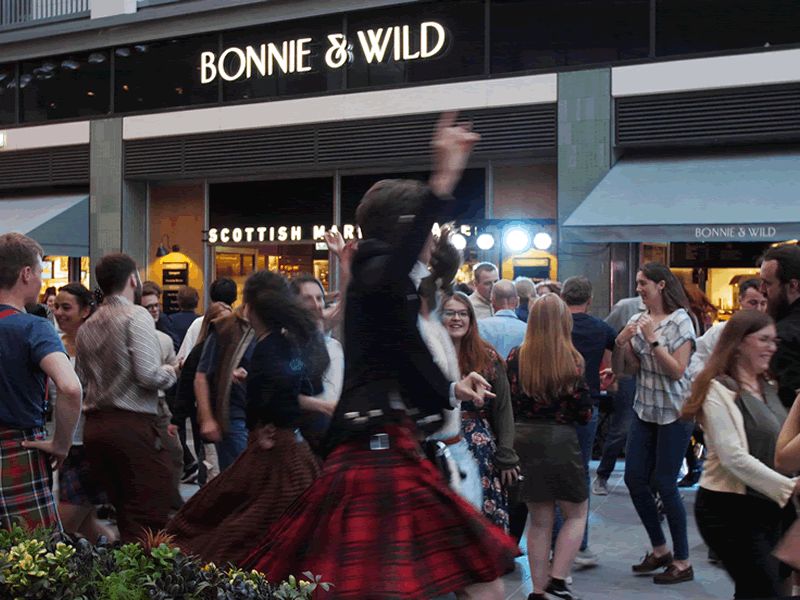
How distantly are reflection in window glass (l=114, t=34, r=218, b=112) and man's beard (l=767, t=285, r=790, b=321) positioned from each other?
590 inches

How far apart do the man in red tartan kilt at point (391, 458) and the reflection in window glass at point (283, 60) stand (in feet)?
49.2

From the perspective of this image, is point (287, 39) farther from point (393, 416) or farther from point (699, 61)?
point (393, 416)

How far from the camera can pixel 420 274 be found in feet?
12.1

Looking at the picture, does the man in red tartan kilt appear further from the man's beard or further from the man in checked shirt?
the man's beard

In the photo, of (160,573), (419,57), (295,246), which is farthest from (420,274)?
(295,246)

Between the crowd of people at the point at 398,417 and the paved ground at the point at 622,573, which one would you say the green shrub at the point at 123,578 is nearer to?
the crowd of people at the point at 398,417

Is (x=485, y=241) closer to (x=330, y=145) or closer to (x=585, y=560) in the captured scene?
(x=330, y=145)

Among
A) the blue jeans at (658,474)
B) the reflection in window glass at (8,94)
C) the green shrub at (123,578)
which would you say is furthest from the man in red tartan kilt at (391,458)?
the reflection in window glass at (8,94)

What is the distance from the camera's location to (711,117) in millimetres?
14906

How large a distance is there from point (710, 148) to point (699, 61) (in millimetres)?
1316

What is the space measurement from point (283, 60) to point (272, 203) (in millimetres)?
2534

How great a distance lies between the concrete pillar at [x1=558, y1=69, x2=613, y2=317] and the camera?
611 inches


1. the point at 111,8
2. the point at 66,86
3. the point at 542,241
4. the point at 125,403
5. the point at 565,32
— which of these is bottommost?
the point at 125,403

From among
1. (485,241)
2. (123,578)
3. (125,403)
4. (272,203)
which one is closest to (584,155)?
(485,241)
